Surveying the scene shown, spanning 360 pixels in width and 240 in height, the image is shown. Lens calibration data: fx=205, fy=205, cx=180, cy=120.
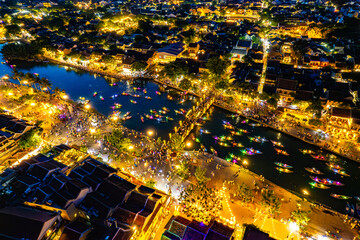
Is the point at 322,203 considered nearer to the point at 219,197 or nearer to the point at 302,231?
the point at 302,231

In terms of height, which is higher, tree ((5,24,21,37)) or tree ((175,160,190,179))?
tree ((5,24,21,37))

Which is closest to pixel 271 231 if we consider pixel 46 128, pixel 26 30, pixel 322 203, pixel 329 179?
pixel 322 203

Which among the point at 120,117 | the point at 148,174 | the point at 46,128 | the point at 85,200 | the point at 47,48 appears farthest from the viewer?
the point at 47,48

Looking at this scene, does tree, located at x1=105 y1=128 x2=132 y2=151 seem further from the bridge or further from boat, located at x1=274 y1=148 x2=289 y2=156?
boat, located at x1=274 y1=148 x2=289 y2=156

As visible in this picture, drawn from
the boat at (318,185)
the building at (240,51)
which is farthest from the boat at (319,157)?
the building at (240,51)

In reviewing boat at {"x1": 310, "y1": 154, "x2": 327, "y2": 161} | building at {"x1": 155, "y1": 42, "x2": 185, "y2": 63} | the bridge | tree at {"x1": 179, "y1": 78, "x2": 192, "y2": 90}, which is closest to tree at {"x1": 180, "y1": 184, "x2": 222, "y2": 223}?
the bridge

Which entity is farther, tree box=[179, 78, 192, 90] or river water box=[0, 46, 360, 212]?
tree box=[179, 78, 192, 90]
